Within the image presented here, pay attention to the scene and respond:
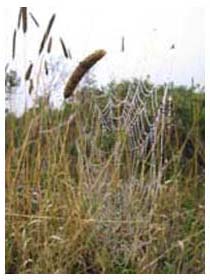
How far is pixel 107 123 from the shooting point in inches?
63.4

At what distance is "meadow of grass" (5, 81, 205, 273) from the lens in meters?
1.60

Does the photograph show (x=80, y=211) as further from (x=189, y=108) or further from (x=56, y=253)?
(x=189, y=108)

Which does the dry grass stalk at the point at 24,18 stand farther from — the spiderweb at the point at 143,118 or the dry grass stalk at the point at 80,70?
the spiderweb at the point at 143,118

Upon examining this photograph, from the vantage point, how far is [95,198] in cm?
161

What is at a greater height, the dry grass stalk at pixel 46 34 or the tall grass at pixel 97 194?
the dry grass stalk at pixel 46 34

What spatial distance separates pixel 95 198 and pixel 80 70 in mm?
379

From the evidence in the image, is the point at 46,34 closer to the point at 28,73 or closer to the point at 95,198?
the point at 28,73

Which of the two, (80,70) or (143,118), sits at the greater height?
(80,70)

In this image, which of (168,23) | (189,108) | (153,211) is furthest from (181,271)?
(168,23)

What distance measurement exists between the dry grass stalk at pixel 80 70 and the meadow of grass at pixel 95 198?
0.05m

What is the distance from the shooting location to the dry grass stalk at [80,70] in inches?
63.1

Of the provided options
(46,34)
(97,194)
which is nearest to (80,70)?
(46,34)

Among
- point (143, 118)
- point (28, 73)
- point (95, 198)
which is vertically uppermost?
point (28, 73)

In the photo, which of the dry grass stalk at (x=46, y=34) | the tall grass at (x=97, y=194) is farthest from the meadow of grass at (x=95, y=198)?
the dry grass stalk at (x=46, y=34)
